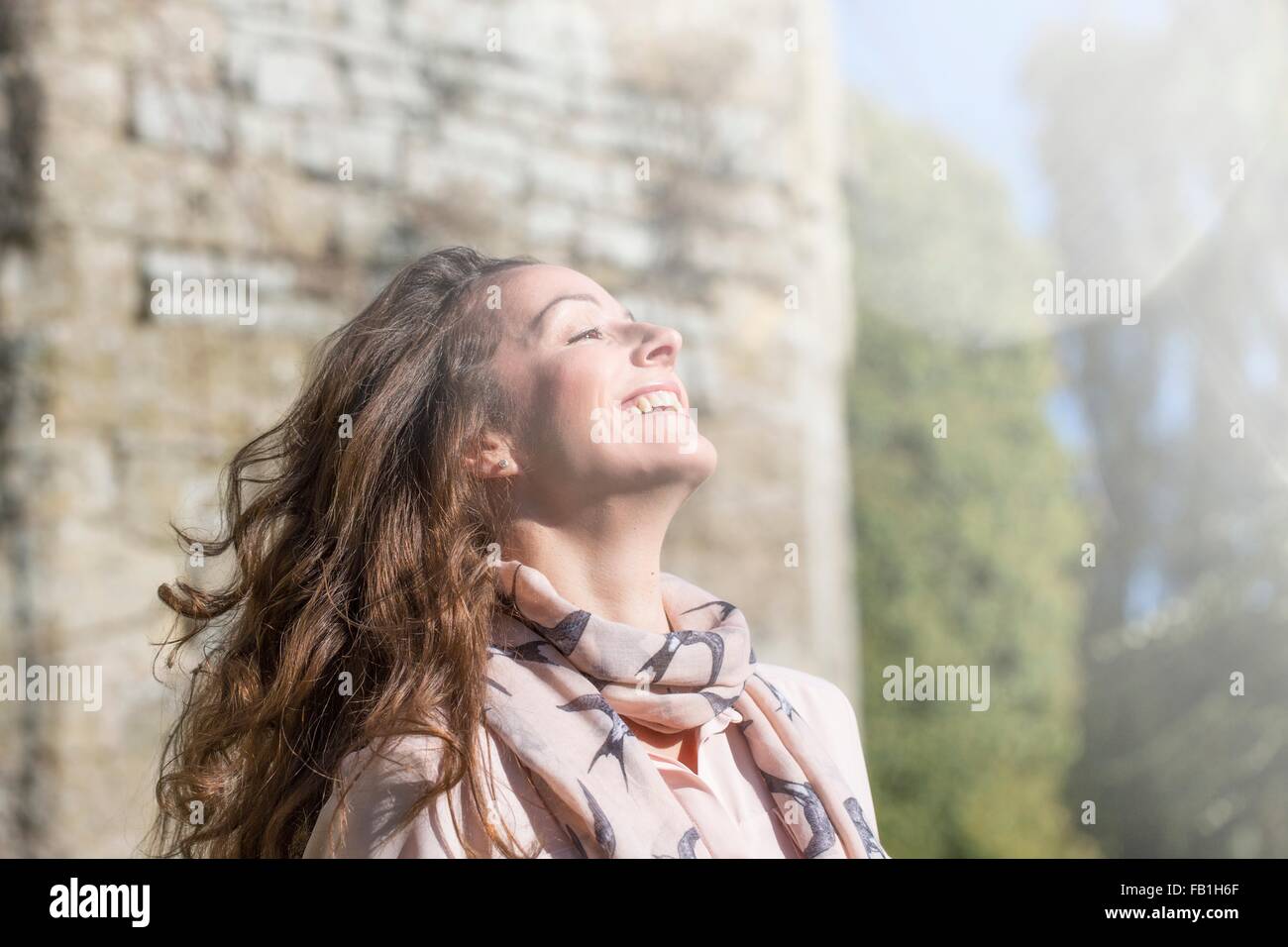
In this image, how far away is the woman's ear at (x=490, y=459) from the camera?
1626mm

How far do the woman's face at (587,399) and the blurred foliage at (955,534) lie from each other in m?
4.38

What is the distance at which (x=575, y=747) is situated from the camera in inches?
56.9

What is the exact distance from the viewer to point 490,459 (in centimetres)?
163

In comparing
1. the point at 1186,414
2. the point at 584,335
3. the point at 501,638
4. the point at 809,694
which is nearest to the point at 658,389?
the point at 584,335

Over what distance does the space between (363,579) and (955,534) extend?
15.9 ft

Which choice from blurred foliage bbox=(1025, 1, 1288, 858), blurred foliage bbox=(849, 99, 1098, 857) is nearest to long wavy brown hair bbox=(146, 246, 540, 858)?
blurred foliage bbox=(849, 99, 1098, 857)

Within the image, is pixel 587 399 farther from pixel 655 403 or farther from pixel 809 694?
pixel 809 694

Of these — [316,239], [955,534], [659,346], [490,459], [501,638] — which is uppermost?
[316,239]

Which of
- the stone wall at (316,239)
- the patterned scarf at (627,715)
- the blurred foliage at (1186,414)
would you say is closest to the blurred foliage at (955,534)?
the blurred foliage at (1186,414)

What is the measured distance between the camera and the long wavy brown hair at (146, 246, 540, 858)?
1553mm

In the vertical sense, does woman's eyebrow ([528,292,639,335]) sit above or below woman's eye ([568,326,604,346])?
above

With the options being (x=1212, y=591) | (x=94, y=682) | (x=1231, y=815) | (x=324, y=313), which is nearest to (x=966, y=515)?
(x=1212, y=591)

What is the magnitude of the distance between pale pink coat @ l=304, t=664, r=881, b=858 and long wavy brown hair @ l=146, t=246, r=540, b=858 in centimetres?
3

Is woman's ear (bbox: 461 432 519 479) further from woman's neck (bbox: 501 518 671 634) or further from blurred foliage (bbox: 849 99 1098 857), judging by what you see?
blurred foliage (bbox: 849 99 1098 857)
